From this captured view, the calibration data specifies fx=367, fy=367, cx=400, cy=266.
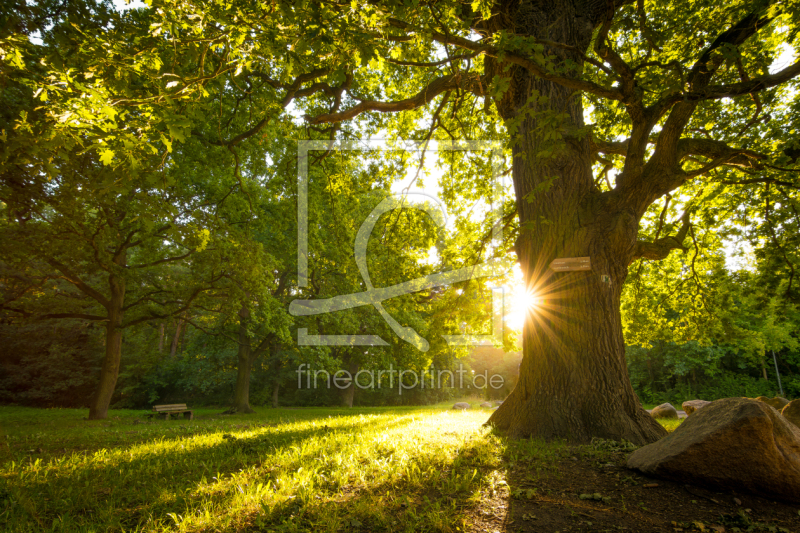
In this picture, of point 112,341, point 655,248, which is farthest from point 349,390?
point 655,248

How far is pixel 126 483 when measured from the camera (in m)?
3.71

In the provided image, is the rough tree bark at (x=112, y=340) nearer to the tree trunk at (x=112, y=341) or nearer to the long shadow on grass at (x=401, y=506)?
the tree trunk at (x=112, y=341)

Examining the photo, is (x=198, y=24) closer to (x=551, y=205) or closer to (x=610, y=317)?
(x=551, y=205)

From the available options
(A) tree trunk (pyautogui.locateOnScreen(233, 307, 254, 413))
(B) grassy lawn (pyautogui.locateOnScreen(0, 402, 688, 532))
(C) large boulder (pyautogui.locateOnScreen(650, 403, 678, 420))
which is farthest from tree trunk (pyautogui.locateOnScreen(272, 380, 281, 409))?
(C) large boulder (pyautogui.locateOnScreen(650, 403, 678, 420))

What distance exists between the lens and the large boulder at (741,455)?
323 centimetres

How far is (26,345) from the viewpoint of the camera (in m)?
24.5

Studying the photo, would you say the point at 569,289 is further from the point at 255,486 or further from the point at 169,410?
the point at 169,410

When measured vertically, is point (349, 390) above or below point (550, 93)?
below

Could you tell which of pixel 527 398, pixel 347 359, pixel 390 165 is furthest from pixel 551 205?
pixel 347 359

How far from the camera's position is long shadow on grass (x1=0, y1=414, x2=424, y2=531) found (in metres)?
2.88

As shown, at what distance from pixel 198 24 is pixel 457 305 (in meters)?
8.11

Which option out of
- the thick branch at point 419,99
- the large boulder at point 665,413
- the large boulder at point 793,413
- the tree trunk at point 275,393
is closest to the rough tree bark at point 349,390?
the tree trunk at point 275,393

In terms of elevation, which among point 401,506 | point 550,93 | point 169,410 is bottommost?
point 169,410

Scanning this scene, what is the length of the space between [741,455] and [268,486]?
14.1ft
